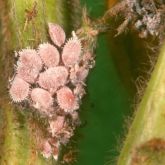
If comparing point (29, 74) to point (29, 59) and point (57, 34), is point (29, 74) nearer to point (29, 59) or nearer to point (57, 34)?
point (29, 59)

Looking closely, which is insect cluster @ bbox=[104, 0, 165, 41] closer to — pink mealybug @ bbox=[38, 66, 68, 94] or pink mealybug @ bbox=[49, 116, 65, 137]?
pink mealybug @ bbox=[38, 66, 68, 94]

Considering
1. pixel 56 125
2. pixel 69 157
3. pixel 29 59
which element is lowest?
pixel 69 157

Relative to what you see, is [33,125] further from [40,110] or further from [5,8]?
[5,8]

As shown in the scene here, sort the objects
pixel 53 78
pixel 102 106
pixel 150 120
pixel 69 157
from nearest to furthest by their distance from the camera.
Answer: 1. pixel 150 120
2. pixel 53 78
3. pixel 69 157
4. pixel 102 106

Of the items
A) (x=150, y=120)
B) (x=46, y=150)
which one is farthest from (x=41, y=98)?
(x=150, y=120)

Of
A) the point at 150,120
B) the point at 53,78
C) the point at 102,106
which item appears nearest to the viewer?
the point at 150,120

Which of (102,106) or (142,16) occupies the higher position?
(142,16)

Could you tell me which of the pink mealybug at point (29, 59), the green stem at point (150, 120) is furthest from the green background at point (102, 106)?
the green stem at point (150, 120)
